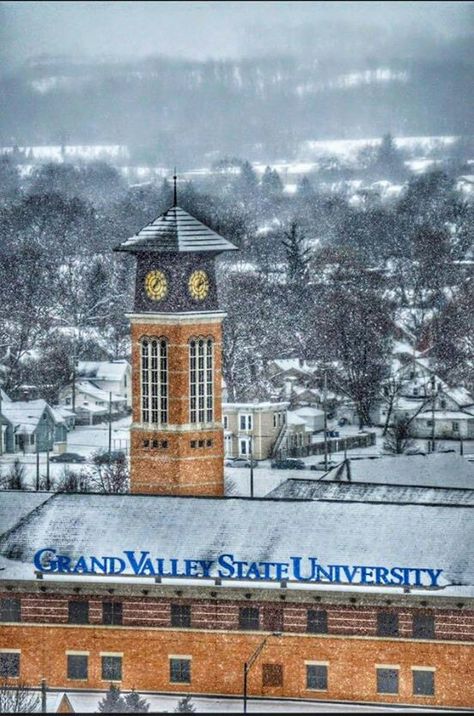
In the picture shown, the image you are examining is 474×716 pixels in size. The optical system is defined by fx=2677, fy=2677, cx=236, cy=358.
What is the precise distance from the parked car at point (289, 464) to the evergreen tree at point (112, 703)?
1044 inches

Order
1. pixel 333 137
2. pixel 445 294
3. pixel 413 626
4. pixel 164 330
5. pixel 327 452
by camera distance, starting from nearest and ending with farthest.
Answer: pixel 413 626, pixel 164 330, pixel 327 452, pixel 333 137, pixel 445 294

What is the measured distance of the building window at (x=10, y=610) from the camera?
36.0 m

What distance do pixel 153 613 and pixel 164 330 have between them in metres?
7.34

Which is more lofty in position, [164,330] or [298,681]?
[164,330]

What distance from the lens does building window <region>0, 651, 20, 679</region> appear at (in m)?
35.8

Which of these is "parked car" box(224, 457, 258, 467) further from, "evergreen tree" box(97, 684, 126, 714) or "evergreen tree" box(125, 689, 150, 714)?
"evergreen tree" box(125, 689, 150, 714)

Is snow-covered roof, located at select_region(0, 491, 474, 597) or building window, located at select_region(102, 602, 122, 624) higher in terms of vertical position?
snow-covered roof, located at select_region(0, 491, 474, 597)

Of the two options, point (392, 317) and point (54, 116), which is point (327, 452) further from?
point (392, 317)

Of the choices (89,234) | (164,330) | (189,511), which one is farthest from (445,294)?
(189,511)

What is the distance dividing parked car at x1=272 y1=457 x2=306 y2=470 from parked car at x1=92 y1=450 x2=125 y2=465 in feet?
11.8

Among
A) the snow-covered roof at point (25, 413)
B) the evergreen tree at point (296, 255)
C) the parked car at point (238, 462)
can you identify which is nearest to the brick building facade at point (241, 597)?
the parked car at point (238, 462)

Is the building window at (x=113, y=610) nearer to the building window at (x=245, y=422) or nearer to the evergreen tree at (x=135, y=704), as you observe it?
the evergreen tree at (x=135, y=704)

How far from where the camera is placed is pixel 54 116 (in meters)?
63.2

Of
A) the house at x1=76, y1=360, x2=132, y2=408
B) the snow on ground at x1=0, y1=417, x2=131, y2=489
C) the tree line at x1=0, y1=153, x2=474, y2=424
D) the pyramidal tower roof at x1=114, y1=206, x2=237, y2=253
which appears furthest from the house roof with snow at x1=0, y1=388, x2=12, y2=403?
the pyramidal tower roof at x1=114, y1=206, x2=237, y2=253
